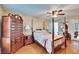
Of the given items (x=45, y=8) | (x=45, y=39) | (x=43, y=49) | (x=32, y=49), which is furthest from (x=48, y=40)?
(x=45, y=8)

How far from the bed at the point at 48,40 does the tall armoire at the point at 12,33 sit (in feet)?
0.98

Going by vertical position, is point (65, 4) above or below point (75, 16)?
above

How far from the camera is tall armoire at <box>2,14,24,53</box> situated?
2838mm

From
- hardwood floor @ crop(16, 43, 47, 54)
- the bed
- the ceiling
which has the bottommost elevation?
hardwood floor @ crop(16, 43, 47, 54)

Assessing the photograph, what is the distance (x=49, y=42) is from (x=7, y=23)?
76cm

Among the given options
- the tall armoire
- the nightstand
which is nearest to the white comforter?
the nightstand

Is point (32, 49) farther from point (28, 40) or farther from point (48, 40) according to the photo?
point (48, 40)

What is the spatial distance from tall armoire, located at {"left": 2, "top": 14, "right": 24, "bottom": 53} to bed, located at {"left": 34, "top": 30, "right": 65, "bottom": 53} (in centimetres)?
30

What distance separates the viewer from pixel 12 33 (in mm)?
2852

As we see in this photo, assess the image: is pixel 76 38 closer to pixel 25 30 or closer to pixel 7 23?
pixel 25 30

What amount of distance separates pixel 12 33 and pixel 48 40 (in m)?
0.60

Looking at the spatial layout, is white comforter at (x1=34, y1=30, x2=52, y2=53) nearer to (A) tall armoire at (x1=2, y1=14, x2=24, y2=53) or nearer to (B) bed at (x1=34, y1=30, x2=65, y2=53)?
(B) bed at (x1=34, y1=30, x2=65, y2=53)
